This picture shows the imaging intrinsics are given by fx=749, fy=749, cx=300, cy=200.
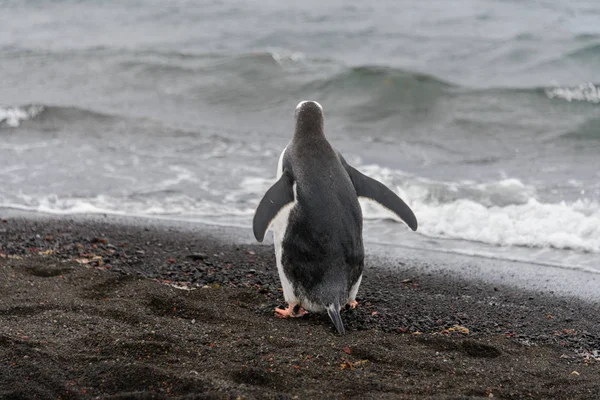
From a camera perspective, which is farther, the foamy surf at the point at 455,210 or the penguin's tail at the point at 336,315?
the foamy surf at the point at 455,210

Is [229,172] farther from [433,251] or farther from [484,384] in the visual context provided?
[484,384]

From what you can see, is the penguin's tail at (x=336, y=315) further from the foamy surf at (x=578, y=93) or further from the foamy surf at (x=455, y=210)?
the foamy surf at (x=578, y=93)

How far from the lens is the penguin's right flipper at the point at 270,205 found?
4.39m

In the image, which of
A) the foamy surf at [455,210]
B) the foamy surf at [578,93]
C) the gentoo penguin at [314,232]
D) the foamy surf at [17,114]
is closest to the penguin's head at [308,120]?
the gentoo penguin at [314,232]

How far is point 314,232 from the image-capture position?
14.5 ft

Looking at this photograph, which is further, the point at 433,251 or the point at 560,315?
the point at 433,251

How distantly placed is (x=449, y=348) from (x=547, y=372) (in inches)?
20.3

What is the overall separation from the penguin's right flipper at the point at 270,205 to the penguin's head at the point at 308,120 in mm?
510

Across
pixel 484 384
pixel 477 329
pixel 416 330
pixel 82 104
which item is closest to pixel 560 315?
pixel 477 329

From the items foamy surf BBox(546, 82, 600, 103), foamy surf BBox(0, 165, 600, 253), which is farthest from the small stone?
foamy surf BBox(546, 82, 600, 103)

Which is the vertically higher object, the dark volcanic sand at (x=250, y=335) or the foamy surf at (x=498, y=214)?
the foamy surf at (x=498, y=214)

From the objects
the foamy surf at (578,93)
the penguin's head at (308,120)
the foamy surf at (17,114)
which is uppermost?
the foamy surf at (578,93)

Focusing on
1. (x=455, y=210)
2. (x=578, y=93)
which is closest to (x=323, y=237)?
(x=455, y=210)

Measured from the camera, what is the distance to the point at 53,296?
4426mm
